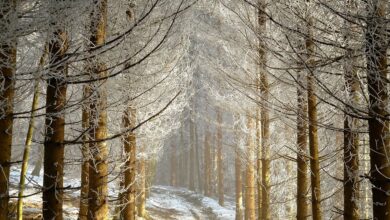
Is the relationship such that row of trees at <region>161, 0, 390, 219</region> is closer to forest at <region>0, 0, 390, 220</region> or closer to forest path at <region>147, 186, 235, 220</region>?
forest at <region>0, 0, 390, 220</region>

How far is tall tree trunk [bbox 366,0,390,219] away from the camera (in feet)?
10.2

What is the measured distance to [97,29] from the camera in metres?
4.48

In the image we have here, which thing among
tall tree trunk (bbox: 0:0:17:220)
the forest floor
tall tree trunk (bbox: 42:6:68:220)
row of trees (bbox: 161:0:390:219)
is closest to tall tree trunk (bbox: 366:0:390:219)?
row of trees (bbox: 161:0:390:219)

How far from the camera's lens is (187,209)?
75.6ft

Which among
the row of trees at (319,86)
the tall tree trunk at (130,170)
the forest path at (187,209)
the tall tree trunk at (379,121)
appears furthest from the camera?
the forest path at (187,209)

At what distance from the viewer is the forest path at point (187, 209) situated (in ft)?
66.2

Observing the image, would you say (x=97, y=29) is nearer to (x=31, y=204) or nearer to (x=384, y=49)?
(x=384, y=49)

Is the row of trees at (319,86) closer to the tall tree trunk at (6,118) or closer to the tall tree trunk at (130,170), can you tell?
the tall tree trunk at (130,170)

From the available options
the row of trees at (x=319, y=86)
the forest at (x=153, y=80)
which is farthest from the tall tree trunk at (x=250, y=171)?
the forest at (x=153, y=80)

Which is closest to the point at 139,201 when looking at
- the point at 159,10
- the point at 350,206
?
the point at 159,10

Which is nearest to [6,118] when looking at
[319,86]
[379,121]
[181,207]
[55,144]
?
[55,144]

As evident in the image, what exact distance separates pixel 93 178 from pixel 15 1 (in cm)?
258

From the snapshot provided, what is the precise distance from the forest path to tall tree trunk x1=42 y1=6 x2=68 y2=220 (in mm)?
14797

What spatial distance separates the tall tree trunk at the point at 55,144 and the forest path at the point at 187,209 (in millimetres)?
14797
